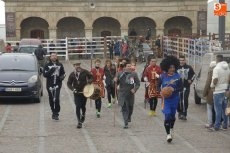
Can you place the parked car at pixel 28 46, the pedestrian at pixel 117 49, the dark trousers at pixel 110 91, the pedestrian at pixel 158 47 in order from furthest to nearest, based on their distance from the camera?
the pedestrian at pixel 158 47 → the pedestrian at pixel 117 49 → the parked car at pixel 28 46 → the dark trousers at pixel 110 91

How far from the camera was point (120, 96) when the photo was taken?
1497cm

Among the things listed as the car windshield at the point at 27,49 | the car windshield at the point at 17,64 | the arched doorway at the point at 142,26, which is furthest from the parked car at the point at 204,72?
the arched doorway at the point at 142,26

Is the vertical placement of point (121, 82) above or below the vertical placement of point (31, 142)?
above

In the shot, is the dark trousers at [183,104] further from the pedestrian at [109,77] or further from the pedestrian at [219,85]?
the pedestrian at [109,77]

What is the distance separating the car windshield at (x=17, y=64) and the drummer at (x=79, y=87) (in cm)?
585

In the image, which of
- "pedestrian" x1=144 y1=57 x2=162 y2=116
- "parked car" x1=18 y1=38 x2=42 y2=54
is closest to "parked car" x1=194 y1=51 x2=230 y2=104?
"pedestrian" x1=144 y1=57 x2=162 y2=116

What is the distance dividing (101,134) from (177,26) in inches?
1517

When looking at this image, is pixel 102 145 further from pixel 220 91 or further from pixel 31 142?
pixel 220 91

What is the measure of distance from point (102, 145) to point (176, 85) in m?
1.99

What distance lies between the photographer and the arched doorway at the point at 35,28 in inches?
1983

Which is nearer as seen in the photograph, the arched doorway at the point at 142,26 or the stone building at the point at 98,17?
the stone building at the point at 98,17

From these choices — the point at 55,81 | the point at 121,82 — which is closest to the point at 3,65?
the point at 55,81

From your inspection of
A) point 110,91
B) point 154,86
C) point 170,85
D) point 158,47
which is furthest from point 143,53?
point 170,85

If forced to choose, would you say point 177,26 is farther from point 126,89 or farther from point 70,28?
point 126,89
